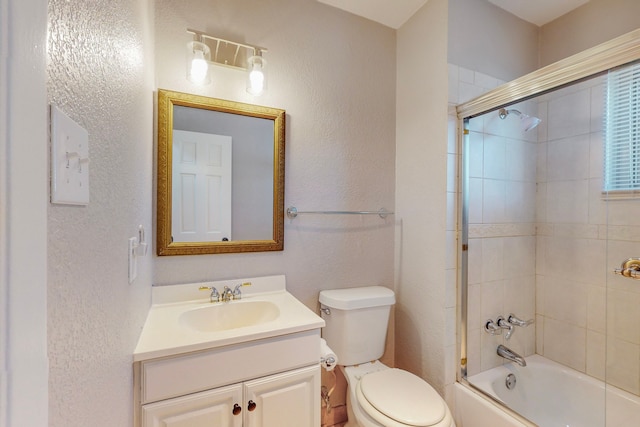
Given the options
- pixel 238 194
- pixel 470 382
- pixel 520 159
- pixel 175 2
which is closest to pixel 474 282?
pixel 470 382

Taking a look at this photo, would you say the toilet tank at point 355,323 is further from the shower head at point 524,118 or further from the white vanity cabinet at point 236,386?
the shower head at point 524,118

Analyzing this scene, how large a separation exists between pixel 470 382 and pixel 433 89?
159 centimetres

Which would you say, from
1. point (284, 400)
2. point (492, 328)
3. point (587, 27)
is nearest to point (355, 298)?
point (284, 400)

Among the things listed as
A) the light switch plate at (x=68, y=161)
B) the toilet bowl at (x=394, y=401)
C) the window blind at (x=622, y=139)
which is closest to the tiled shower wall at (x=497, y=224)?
the window blind at (x=622, y=139)

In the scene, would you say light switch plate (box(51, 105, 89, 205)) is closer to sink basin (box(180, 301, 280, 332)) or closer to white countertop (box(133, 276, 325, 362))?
white countertop (box(133, 276, 325, 362))

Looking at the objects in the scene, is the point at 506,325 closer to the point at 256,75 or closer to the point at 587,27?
the point at 587,27

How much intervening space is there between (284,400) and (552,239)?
1.76 metres

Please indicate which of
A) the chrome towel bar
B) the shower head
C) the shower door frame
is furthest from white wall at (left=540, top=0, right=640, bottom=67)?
the chrome towel bar

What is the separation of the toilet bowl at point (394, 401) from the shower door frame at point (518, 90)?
37 centimetres

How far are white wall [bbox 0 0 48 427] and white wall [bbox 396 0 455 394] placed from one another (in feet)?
5.09

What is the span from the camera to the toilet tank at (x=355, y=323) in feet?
4.99

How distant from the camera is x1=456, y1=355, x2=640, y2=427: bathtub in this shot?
1373 millimetres

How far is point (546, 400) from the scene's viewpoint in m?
1.60

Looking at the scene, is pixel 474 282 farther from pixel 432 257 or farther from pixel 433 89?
pixel 433 89
